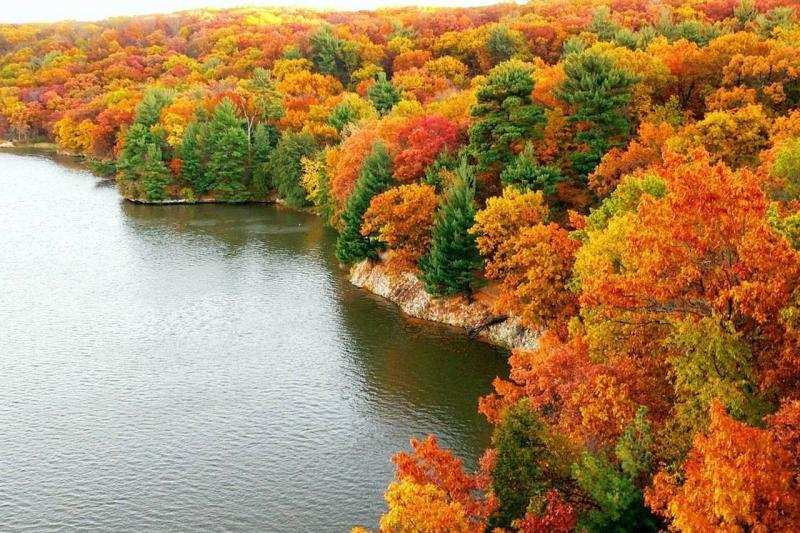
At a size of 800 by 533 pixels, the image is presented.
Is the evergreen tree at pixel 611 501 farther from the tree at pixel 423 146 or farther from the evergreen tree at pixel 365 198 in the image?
the tree at pixel 423 146

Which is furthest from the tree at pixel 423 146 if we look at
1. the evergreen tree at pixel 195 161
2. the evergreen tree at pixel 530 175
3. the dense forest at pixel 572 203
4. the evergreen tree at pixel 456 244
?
the evergreen tree at pixel 195 161

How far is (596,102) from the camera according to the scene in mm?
48219

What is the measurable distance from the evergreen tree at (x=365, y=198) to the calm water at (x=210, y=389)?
3.13 meters

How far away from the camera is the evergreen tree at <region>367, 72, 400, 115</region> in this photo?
89.8m

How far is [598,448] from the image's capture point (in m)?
21.8

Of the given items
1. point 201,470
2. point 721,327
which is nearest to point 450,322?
point 201,470

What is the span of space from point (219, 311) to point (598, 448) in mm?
33037

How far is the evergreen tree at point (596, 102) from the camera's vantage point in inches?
1887

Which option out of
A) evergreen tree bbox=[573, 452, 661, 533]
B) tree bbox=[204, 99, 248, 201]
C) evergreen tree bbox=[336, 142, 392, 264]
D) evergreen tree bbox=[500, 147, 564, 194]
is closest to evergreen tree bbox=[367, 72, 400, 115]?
tree bbox=[204, 99, 248, 201]

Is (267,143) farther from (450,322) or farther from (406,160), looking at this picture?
(450,322)

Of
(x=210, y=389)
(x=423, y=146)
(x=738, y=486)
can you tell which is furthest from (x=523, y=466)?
(x=423, y=146)

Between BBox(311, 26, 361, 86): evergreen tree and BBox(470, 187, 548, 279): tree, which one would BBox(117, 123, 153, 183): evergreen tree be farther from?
BBox(470, 187, 548, 279): tree

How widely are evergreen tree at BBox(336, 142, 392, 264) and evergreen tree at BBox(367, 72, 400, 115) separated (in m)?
36.6

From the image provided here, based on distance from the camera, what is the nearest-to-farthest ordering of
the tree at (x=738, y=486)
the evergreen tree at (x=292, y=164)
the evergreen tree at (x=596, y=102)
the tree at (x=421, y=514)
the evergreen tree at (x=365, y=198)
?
the tree at (x=738, y=486) → the tree at (x=421, y=514) → the evergreen tree at (x=596, y=102) → the evergreen tree at (x=365, y=198) → the evergreen tree at (x=292, y=164)
